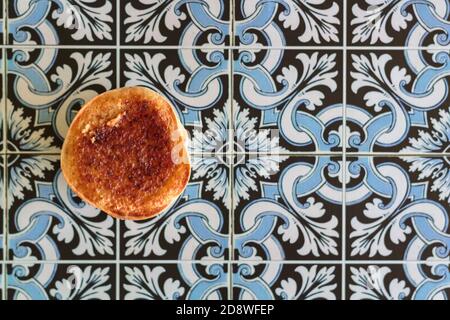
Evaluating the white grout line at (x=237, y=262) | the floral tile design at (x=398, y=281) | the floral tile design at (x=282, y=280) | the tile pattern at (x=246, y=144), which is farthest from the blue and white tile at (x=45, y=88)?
the floral tile design at (x=398, y=281)

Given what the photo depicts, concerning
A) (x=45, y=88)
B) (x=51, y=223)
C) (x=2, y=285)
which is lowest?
(x=2, y=285)

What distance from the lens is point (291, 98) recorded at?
0.90 metres

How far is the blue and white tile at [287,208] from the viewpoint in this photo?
2.97 feet

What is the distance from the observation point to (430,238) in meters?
0.91

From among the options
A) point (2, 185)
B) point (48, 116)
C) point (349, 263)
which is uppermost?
point (48, 116)

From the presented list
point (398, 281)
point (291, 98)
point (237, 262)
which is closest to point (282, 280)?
point (237, 262)

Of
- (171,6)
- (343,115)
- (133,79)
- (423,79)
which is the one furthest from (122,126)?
(423,79)

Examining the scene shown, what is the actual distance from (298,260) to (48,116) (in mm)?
463

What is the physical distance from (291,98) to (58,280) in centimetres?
48

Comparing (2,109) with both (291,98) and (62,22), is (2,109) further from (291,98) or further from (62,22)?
(291,98)

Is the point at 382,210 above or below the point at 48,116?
below

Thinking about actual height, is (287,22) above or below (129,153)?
above

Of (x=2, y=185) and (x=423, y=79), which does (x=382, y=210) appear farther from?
(x=2, y=185)

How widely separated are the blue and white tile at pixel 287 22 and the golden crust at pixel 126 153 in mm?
183
